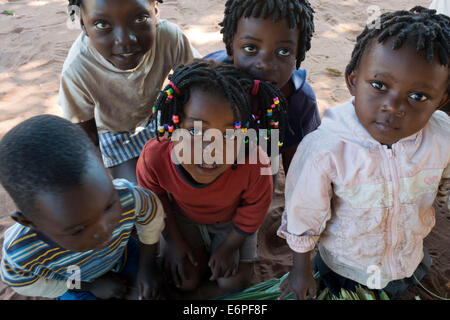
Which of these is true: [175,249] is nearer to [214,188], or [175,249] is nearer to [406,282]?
[214,188]

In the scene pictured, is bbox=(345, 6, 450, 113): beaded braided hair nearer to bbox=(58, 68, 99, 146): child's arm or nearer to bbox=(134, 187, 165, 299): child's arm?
bbox=(134, 187, 165, 299): child's arm

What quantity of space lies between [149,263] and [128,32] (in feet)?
3.55

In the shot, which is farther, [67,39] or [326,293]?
[67,39]

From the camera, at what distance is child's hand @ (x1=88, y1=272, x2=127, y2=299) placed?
5.68 ft

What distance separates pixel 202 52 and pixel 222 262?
264 centimetres

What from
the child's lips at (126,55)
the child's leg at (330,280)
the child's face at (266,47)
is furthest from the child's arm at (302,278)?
the child's lips at (126,55)

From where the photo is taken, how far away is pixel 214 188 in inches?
66.7

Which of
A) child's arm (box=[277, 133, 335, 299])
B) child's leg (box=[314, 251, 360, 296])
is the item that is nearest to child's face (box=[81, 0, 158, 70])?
child's arm (box=[277, 133, 335, 299])

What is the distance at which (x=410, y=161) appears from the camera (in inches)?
56.9

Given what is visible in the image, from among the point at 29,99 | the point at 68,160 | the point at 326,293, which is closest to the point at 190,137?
the point at 68,160

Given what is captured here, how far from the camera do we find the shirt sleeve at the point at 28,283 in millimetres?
1423
